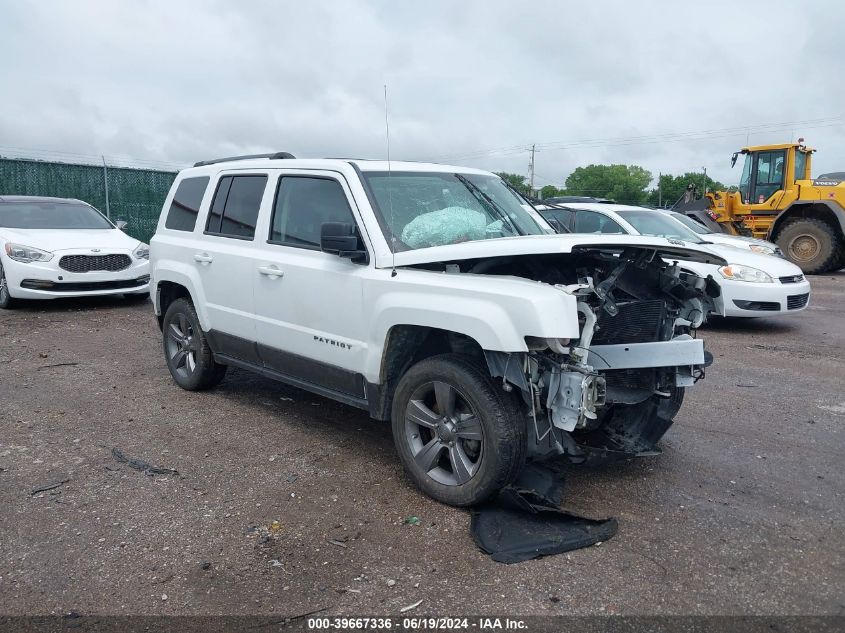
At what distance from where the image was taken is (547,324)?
129 inches

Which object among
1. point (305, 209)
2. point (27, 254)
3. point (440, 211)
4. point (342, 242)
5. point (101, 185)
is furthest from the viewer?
point (101, 185)

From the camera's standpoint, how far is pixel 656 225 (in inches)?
388

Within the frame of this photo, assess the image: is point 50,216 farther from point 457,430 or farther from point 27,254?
point 457,430

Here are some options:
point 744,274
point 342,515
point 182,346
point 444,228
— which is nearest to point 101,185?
point 182,346

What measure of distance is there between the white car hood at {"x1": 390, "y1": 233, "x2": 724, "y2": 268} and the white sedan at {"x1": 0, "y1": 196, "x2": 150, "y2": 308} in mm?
6504

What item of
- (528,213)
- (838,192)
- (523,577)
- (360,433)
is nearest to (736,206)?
(838,192)

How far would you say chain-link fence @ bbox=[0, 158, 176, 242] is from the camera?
49.4ft

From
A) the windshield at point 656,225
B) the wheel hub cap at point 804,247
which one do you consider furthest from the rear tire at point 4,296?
the wheel hub cap at point 804,247

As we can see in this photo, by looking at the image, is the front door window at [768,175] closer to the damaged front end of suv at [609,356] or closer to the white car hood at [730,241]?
the white car hood at [730,241]

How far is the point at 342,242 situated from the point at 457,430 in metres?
1.26

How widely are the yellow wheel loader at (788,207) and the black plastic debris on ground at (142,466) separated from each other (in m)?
15.2

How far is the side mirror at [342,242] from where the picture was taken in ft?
13.3

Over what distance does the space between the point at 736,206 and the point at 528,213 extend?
13.9m

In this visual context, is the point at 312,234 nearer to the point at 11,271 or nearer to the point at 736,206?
the point at 11,271
